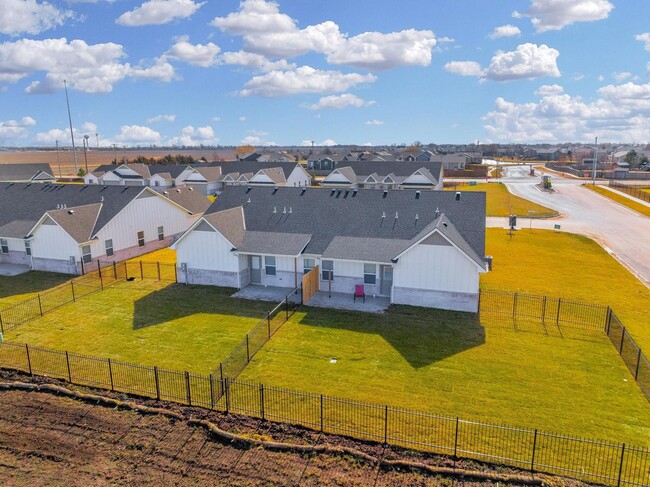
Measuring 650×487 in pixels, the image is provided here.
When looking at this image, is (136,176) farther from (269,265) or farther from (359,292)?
(359,292)

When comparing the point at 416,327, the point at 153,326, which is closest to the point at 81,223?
the point at 153,326

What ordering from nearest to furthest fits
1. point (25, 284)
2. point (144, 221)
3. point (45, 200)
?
1. point (25, 284)
2. point (144, 221)
3. point (45, 200)

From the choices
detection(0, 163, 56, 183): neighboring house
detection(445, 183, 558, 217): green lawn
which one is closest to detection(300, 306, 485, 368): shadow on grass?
detection(445, 183, 558, 217): green lawn

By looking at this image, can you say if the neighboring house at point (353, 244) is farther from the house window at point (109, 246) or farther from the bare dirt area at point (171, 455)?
the bare dirt area at point (171, 455)

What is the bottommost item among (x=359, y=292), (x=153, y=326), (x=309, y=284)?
(x=153, y=326)

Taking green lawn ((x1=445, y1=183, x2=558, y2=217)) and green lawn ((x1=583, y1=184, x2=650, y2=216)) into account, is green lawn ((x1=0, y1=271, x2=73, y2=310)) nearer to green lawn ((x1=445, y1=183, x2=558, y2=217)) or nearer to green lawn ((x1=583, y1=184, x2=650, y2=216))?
green lawn ((x1=445, y1=183, x2=558, y2=217))

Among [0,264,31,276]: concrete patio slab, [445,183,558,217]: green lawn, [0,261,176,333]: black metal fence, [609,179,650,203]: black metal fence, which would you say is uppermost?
[609,179,650,203]: black metal fence
